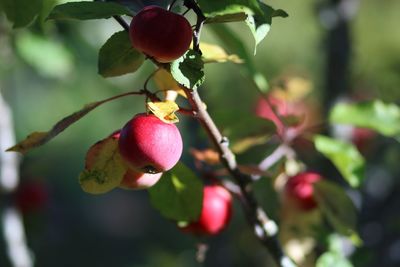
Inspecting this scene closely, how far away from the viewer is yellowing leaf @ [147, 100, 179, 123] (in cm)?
84

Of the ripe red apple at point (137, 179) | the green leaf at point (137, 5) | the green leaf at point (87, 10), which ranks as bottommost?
the ripe red apple at point (137, 179)

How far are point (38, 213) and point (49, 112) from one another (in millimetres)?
2035

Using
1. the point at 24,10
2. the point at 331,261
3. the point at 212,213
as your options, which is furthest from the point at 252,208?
the point at 24,10

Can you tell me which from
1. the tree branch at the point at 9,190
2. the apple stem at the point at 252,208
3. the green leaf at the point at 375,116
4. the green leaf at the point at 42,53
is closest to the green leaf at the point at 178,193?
the apple stem at the point at 252,208

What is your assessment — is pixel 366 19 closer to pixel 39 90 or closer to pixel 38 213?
pixel 39 90

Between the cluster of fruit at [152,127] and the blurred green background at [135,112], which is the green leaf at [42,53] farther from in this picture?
the cluster of fruit at [152,127]

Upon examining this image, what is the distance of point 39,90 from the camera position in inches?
178

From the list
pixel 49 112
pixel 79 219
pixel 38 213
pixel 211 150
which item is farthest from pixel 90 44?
pixel 49 112

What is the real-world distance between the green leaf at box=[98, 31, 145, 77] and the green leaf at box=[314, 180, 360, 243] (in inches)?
17.5

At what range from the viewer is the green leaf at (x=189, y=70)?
2.69ft

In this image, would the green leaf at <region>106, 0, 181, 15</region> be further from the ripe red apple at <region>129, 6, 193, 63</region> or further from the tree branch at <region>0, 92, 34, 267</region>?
the tree branch at <region>0, 92, 34, 267</region>

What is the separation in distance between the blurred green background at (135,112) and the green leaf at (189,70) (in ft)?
0.89

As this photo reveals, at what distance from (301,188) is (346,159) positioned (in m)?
0.10

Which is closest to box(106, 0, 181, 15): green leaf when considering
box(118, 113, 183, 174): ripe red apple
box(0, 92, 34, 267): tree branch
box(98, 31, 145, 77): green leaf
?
box(98, 31, 145, 77): green leaf
